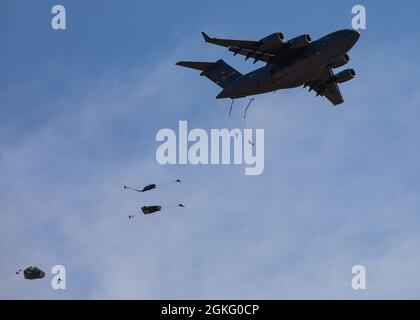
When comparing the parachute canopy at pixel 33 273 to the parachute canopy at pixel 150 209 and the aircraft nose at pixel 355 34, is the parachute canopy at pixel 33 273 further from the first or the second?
the aircraft nose at pixel 355 34

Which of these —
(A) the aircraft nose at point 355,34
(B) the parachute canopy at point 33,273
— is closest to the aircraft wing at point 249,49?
(A) the aircraft nose at point 355,34

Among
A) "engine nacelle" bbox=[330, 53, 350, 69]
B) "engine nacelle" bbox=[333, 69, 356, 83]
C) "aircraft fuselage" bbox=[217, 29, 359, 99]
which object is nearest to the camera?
"aircraft fuselage" bbox=[217, 29, 359, 99]

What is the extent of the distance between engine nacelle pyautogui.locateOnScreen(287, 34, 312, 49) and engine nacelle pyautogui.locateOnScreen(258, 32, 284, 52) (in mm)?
702

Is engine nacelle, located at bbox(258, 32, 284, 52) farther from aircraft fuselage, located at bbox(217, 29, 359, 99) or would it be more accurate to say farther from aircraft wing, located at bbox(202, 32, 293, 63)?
aircraft fuselage, located at bbox(217, 29, 359, 99)

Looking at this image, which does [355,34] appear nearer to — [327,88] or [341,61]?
[341,61]

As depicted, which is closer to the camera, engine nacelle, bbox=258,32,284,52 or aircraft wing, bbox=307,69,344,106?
engine nacelle, bbox=258,32,284,52

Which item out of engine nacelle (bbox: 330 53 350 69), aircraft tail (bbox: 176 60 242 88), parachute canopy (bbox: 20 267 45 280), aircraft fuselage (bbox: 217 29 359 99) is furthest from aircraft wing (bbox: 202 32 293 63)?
parachute canopy (bbox: 20 267 45 280)

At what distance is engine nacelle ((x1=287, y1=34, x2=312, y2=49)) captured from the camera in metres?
39.6

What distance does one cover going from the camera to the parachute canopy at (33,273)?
1623 inches

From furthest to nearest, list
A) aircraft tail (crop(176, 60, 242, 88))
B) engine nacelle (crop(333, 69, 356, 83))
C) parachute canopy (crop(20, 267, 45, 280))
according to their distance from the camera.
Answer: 1. aircraft tail (crop(176, 60, 242, 88))
2. engine nacelle (crop(333, 69, 356, 83))
3. parachute canopy (crop(20, 267, 45, 280))
